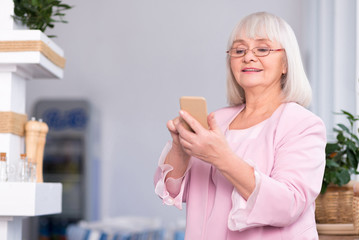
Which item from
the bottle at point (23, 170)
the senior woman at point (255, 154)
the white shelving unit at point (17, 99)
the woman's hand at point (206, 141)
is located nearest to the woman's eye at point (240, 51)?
the senior woman at point (255, 154)

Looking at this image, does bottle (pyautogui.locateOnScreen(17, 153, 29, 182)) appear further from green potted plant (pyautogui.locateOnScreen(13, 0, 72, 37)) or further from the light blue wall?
the light blue wall

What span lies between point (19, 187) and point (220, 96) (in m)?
4.68

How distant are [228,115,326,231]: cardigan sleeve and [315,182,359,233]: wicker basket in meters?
0.76

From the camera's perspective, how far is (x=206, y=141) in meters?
1.40

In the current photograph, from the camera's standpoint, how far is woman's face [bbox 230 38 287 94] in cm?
162

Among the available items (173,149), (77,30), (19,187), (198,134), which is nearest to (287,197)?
(198,134)

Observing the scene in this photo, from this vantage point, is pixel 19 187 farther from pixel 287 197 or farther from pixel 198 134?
pixel 287 197

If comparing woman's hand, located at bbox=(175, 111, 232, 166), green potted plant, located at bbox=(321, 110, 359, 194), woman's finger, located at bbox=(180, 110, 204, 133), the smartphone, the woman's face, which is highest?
the woman's face

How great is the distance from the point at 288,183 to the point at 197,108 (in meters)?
0.31

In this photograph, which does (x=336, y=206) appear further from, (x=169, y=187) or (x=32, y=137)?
(x=32, y=137)

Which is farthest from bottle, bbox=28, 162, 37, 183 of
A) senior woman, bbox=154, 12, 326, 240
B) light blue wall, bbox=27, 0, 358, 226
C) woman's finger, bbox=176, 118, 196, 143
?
light blue wall, bbox=27, 0, 358, 226

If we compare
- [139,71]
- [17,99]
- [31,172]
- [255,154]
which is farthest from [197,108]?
[139,71]

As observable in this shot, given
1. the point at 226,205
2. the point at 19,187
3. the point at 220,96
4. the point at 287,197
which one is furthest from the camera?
the point at 220,96

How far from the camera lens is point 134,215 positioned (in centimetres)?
680
